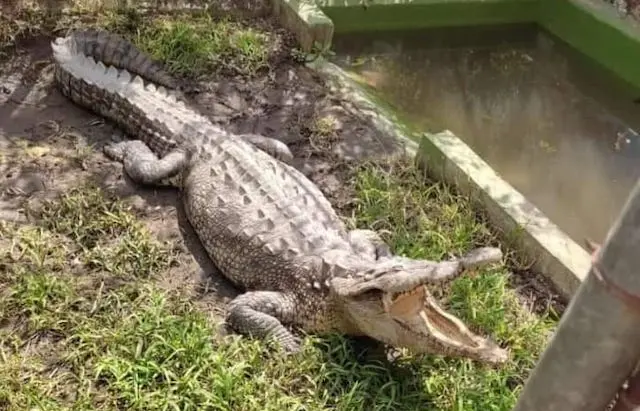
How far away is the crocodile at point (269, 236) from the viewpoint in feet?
11.4

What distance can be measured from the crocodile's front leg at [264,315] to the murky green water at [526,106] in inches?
81.6

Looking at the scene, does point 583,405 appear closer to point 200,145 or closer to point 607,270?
point 607,270

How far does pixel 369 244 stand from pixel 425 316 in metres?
0.77

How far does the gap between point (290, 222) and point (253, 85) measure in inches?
79.1

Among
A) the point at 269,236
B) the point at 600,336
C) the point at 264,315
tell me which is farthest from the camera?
the point at 269,236

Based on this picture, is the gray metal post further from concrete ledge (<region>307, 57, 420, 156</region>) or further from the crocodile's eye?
concrete ledge (<region>307, 57, 420, 156</region>)

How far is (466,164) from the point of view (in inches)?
189

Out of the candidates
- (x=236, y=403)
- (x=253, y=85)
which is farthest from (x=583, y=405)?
(x=253, y=85)

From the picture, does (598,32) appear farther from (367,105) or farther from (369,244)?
(369,244)

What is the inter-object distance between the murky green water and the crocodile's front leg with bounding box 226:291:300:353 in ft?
6.80

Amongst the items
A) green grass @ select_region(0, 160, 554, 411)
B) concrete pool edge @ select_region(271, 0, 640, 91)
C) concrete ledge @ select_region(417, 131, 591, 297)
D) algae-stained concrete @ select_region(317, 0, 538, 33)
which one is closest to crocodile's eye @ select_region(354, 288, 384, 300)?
green grass @ select_region(0, 160, 554, 411)

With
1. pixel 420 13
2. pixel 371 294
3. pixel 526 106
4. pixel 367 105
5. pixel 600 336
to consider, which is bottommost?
A: pixel 526 106

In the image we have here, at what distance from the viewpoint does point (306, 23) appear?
20.3 ft

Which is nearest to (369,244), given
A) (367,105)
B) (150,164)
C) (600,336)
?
(150,164)
